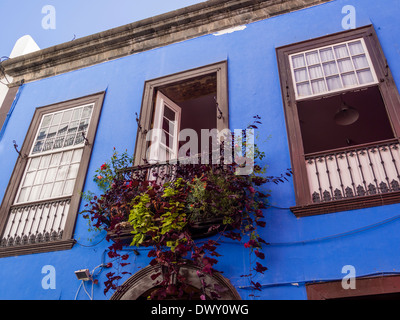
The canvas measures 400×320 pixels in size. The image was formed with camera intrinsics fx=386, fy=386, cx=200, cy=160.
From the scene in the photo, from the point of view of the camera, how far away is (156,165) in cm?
507

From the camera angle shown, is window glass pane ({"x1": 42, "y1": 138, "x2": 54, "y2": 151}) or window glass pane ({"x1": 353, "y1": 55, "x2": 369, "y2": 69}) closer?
window glass pane ({"x1": 353, "y1": 55, "x2": 369, "y2": 69})

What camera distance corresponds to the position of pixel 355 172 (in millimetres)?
4352

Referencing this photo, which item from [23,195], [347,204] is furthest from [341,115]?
[23,195]

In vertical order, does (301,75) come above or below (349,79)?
above

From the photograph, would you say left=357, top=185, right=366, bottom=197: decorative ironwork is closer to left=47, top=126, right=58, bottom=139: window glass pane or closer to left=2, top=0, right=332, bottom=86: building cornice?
left=2, top=0, right=332, bottom=86: building cornice

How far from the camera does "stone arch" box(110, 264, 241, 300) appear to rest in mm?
4051

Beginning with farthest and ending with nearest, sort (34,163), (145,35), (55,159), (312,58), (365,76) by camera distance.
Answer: (145,35)
(34,163)
(55,159)
(312,58)
(365,76)

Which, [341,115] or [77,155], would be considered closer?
[77,155]

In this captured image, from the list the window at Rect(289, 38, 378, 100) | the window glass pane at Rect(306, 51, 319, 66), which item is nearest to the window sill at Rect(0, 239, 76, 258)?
the window at Rect(289, 38, 378, 100)

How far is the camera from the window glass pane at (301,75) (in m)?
5.43

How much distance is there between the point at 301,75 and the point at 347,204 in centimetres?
214

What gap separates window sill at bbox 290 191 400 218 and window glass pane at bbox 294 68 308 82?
202cm

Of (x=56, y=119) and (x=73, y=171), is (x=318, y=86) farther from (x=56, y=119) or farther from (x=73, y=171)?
(x=56, y=119)
